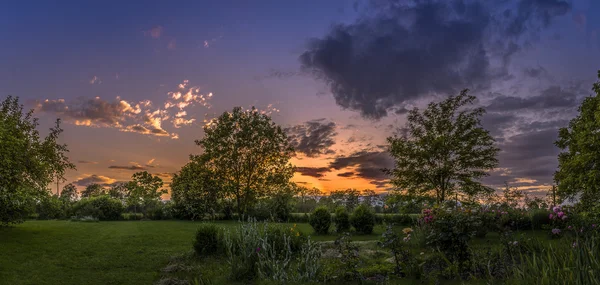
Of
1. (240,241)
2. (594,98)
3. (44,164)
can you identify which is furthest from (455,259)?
(594,98)

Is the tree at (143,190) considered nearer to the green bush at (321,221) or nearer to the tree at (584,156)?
the green bush at (321,221)

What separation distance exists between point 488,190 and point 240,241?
14.3m

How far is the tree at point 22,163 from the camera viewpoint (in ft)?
43.3

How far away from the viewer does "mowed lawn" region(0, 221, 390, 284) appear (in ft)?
28.2

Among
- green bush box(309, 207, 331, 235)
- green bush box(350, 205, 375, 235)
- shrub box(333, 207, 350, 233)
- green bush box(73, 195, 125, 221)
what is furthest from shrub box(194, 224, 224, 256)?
green bush box(73, 195, 125, 221)

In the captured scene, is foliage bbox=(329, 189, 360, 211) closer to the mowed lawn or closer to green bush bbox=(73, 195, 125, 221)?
the mowed lawn

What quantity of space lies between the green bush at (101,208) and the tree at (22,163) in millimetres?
9460

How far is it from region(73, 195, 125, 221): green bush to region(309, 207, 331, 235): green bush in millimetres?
18138

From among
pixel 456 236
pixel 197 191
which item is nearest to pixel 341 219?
pixel 456 236

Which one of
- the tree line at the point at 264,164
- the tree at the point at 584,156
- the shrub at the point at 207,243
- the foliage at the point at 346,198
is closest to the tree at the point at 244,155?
the tree line at the point at 264,164

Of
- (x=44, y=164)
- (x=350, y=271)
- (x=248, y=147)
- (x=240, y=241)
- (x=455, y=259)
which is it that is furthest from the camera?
(x=248, y=147)

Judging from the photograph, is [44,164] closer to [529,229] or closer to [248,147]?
[248,147]

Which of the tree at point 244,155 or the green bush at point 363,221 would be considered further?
the tree at point 244,155

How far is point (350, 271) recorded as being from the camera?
21.2ft
